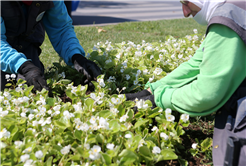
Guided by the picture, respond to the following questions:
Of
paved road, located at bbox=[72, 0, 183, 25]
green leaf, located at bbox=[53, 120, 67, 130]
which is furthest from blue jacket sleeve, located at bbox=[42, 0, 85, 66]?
paved road, located at bbox=[72, 0, 183, 25]

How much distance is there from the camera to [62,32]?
265cm

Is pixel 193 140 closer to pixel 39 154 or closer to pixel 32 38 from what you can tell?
pixel 39 154

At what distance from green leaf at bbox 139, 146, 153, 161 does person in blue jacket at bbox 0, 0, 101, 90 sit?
1.00m

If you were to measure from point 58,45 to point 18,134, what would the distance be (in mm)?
1341

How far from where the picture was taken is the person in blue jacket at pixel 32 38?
2057mm

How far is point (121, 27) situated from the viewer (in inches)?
241

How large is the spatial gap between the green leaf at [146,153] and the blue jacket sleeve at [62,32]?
1.41 metres

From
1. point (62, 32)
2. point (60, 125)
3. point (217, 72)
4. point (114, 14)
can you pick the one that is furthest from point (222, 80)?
point (114, 14)

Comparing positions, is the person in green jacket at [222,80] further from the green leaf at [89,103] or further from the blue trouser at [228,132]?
the green leaf at [89,103]

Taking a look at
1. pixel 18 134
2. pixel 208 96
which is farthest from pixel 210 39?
pixel 18 134

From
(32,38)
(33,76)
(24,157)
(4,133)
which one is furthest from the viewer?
(32,38)

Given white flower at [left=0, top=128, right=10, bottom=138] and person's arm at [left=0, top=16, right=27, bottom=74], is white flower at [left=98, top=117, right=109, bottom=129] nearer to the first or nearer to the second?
white flower at [left=0, top=128, right=10, bottom=138]

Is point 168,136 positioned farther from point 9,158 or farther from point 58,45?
point 58,45

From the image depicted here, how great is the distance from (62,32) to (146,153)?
5.65 ft
